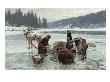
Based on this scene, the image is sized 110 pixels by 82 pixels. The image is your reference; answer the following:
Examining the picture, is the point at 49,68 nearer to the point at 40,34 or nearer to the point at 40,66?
the point at 40,66

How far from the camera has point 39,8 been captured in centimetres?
183

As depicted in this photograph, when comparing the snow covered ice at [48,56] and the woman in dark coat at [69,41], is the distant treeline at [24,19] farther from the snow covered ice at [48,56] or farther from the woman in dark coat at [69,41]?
the woman in dark coat at [69,41]

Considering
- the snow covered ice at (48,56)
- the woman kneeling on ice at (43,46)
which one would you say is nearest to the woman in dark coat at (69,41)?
the snow covered ice at (48,56)

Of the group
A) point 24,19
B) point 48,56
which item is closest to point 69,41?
point 48,56

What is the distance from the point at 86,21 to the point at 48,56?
0.37m

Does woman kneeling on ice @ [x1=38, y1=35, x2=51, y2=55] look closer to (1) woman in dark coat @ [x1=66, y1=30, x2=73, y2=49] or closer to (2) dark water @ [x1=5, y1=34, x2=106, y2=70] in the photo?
(2) dark water @ [x1=5, y1=34, x2=106, y2=70]

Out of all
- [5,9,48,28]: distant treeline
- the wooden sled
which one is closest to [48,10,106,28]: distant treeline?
[5,9,48,28]: distant treeline

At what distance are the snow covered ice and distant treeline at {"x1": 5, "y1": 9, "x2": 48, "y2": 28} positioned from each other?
2.3 inches

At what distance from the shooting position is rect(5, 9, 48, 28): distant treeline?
1817mm

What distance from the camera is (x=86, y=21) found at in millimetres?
1832

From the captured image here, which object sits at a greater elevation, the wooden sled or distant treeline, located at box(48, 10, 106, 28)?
distant treeline, located at box(48, 10, 106, 28)
